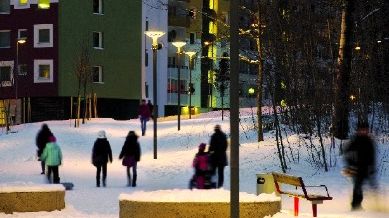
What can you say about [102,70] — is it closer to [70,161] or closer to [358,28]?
[70,161]

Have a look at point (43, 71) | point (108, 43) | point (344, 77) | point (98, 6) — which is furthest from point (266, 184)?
point (98, 6)

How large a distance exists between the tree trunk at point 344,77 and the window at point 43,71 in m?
41.2

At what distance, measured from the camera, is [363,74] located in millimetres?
28422

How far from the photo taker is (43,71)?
6700 centimetres

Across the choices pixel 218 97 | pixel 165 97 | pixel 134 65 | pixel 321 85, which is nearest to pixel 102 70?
pixel 134 65

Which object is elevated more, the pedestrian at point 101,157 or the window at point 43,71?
the window at point 43,71

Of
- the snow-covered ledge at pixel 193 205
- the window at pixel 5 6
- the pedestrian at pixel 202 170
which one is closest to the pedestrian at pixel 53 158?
the pedestrian at pixel 202 170

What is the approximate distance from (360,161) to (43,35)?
174 feet

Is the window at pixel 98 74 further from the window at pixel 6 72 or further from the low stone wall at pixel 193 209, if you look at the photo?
the low stone wall at pixel 193 209

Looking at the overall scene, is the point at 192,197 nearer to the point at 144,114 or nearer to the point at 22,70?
the point at 144,114

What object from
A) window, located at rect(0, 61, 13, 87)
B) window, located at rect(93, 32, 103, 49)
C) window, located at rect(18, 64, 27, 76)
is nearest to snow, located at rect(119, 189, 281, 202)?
window, located at rect(18, 64, 27, 76)

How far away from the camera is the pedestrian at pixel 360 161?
55.1ft

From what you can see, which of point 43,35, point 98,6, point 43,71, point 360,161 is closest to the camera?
point 360,161

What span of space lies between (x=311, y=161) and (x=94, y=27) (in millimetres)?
45008
